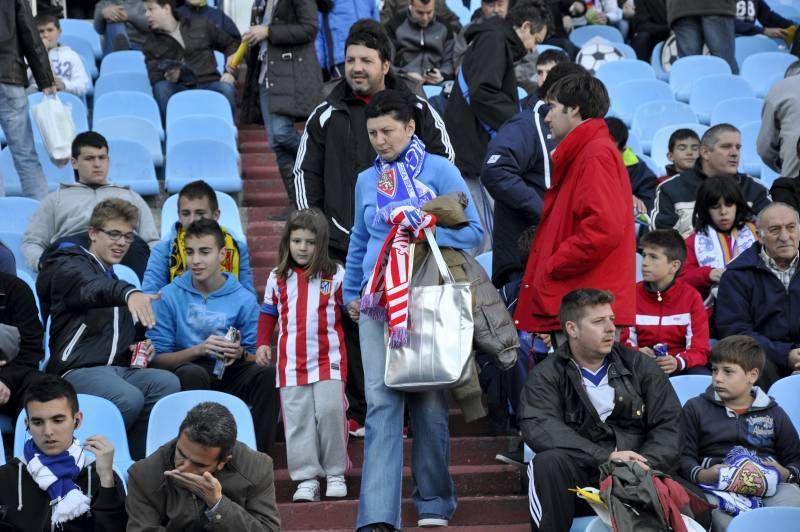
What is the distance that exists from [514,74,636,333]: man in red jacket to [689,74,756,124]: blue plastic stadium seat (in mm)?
5492

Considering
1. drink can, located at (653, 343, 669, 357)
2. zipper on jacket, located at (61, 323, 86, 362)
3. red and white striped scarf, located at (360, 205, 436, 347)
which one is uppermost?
red and white striped scarf, located at (360, 205, 436, 347)

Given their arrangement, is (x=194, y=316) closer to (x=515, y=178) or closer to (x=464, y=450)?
(x=464, y=450)

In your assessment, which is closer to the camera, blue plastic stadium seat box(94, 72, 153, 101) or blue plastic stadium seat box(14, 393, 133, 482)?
blue plastic stadium seat box(14, 393, 133, 482)

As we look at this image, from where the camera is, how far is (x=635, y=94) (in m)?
11.8

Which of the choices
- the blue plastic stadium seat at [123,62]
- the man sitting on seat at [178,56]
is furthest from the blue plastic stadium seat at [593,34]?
the blue plastic stadium seat at [123,62]

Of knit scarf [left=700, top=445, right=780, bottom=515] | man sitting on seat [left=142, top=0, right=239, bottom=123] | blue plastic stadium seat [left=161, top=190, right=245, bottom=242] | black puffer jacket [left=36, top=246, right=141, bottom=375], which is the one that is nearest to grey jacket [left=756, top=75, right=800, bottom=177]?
knit scarf [left=700, top=445, right=780, bottom=515]

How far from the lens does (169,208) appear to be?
8773mm

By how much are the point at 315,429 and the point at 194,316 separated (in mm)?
900

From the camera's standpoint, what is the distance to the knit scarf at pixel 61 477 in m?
5.84

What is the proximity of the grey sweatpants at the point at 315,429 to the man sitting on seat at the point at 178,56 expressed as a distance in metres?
4.82

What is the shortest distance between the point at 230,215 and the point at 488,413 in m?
2.17

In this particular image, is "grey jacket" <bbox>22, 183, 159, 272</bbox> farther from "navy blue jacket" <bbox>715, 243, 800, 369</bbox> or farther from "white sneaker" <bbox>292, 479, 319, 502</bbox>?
"navy blue jacket" <bbox>715, 243, 800, 369</bbox>

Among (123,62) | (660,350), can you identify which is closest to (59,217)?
(660,350)

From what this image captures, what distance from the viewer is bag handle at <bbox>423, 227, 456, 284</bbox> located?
6.28 m
